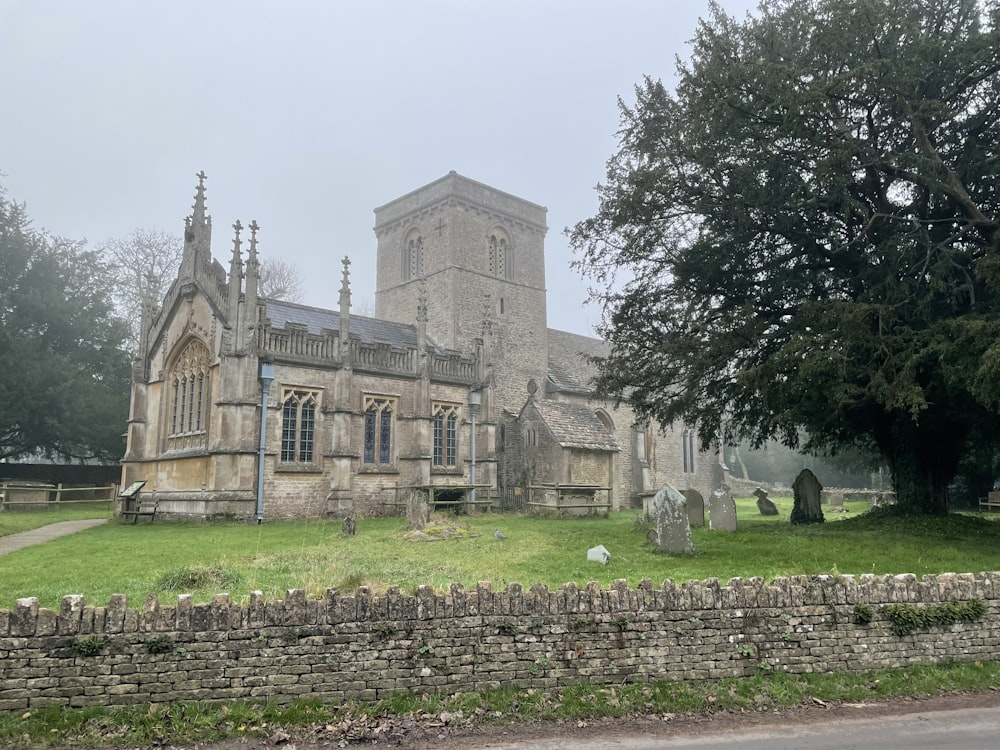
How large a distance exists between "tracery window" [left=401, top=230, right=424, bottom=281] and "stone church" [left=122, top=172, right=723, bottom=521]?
291 cm

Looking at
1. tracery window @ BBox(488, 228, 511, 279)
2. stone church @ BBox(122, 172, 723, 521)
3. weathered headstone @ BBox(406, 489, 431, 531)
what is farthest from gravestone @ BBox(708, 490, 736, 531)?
tracery window @ BBox(488, 228, 511, 279)

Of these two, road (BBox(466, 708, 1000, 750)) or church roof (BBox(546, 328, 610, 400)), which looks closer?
road (BBox(466, 708, 1000, 750))

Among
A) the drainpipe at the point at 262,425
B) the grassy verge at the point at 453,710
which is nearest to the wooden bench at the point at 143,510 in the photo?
the drainpipe at the point at 262,425

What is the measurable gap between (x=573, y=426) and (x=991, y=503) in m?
19.2

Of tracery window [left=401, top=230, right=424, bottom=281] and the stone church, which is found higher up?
tracery window [left=401, top=230, right=424, bottom=281]

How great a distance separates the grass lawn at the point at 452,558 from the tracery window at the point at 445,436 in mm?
10937

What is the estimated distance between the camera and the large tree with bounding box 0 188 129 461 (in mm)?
34062

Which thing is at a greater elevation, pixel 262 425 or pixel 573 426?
pixel 573 426

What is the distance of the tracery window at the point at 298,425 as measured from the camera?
2533cm

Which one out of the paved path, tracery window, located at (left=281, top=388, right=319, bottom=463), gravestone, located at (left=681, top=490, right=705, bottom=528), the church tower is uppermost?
the church tower

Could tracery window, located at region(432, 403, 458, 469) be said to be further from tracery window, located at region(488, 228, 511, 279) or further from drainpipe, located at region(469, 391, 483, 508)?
tracery window, located at region(488, 228, 511, 279)

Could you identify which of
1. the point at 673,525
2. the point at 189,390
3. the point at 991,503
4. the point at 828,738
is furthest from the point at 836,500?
the point at 828,738

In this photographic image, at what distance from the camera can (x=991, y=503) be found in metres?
31.6

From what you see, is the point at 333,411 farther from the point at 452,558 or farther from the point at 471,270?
the point at 471,270
